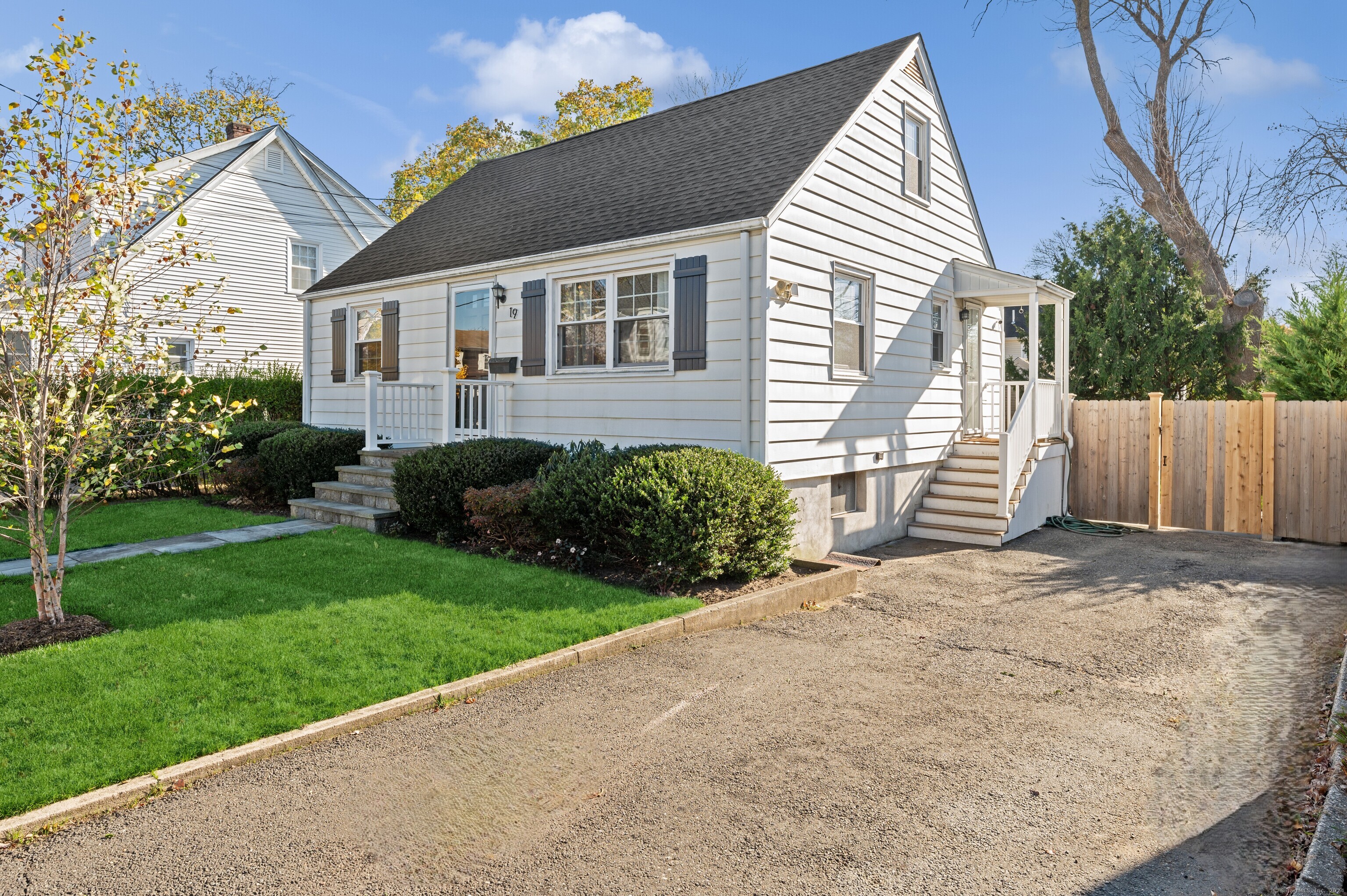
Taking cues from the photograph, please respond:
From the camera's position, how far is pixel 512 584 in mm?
7172

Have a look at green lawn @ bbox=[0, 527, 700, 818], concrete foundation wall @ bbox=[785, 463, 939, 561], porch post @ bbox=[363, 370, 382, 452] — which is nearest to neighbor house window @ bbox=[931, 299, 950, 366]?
concrete foundation wall @ bbox=[785, 463, 939, 561]

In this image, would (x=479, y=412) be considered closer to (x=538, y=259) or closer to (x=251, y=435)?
(x=538, y=259)

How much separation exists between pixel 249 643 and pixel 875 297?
8361 millimetres

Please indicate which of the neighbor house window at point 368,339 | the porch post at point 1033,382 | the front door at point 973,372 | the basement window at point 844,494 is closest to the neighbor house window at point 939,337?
the front door at point 973,372

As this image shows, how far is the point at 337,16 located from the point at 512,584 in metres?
14.3

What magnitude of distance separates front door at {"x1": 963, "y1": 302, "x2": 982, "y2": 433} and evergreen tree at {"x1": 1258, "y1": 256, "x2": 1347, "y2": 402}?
4.24 meters

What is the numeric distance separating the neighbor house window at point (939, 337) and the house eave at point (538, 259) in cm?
506

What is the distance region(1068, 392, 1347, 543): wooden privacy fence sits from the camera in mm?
11094

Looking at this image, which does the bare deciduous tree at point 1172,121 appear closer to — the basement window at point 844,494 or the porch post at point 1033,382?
the porch post at point 1033,382

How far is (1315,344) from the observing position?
12039mm

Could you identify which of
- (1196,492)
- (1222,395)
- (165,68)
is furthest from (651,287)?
(165,68)

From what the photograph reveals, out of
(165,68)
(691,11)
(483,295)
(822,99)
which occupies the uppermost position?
(165,68)

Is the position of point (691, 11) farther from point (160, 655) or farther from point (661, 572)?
point (160, 655)

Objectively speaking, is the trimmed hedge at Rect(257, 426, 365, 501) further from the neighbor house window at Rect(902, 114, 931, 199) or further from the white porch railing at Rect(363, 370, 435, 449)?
the neighbor house window at Rect(902, 114, 931, 199)
